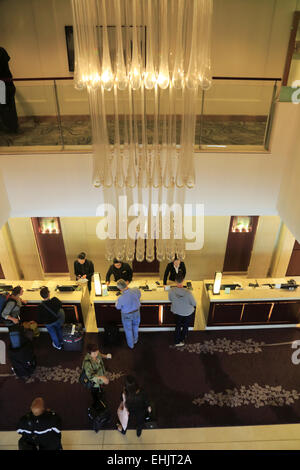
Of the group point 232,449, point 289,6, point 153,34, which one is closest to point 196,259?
point 232,449

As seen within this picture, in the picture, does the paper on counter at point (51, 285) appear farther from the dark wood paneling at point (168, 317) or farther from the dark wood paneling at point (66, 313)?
the dark wood paneling at point (168, 317)

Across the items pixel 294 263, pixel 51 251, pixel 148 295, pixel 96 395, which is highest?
pixel 51 251

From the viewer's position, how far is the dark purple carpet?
16.1 ft

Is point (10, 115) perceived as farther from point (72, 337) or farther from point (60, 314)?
point (72, 337)

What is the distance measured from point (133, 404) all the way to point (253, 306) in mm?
3285

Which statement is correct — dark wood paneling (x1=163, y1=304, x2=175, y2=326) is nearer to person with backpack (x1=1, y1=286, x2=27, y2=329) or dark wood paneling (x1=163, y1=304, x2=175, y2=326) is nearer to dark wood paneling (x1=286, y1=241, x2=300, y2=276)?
person with backpack (x1=1, y1=286, x2=27, y2=329)

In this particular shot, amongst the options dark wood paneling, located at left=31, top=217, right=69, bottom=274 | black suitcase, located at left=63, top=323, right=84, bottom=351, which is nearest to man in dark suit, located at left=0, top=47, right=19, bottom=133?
dark wood paneling, located at left=31, top=217, right=69, bottom=274

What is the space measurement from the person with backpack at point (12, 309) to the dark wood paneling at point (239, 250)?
212 inches

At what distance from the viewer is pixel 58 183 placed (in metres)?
6.02

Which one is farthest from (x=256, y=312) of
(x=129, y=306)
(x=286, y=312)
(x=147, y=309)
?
(x=129, y=306)

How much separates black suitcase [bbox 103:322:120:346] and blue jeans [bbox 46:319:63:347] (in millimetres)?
849

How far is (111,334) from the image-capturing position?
602 centimetres

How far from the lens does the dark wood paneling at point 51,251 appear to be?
27.6 ft

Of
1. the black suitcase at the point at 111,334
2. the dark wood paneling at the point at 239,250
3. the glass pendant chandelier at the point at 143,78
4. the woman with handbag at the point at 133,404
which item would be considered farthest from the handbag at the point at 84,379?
the dark wood paneling at the point at 239,250
